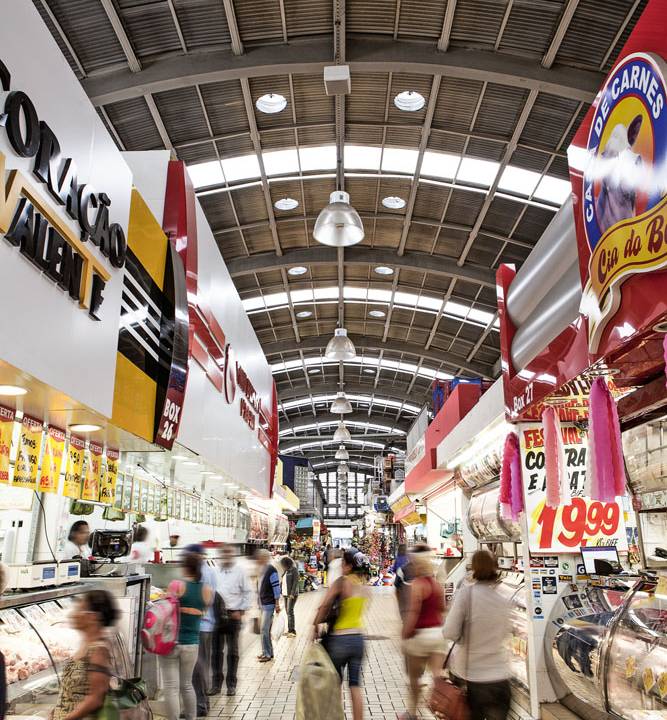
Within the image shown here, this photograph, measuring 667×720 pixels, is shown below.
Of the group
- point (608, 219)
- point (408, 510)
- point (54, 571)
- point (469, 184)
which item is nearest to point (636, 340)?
point (608, 219)

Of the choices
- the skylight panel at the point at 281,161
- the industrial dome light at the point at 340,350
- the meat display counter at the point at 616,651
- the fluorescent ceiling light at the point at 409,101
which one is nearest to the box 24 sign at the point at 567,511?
the meat display counter at the point at 616,651

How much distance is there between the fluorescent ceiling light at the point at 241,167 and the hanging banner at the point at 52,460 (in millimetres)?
8751

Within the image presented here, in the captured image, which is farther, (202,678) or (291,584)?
(291,584)

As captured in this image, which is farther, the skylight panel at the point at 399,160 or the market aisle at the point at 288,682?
the skylight panel at the point at 399,160

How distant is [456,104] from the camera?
10.7 m

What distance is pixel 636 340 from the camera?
361 centimetres

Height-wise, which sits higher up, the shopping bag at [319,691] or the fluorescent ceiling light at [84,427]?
the fluorescent ceiling light at [84,427]

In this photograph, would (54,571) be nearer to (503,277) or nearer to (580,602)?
(580,602)

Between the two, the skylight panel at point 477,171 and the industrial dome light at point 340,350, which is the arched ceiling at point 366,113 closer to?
the skylight panel at point 477,171

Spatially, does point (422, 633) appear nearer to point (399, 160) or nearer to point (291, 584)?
point (291, 584)

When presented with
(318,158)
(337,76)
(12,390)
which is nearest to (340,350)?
(318,158)

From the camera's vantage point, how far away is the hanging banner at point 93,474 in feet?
16.8

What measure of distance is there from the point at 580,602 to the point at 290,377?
23.3m

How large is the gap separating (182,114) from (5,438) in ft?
27.0
